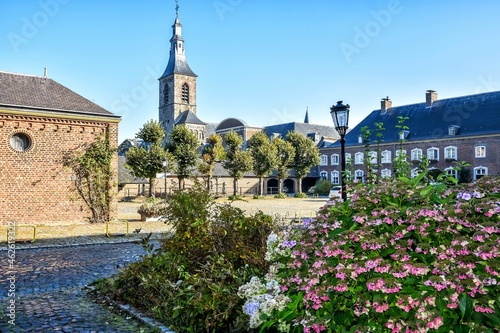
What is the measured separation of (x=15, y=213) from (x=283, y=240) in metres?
16.7

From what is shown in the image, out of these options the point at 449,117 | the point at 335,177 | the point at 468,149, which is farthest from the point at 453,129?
the point at 335,177

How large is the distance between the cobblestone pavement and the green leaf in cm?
410

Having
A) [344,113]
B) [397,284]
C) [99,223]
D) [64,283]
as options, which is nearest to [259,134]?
[99,223]

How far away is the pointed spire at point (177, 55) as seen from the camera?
81.6 m

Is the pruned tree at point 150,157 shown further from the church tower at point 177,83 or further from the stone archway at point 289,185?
the church tower at point 177,83

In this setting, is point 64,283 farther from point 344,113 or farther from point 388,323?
point 344,113

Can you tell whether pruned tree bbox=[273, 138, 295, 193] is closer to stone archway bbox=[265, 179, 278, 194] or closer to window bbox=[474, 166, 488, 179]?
stone archway bbox=[265, 179, 278, 194]

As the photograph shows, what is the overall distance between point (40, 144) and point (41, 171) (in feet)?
3.88

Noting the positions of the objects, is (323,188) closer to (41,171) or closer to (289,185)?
(289,185)

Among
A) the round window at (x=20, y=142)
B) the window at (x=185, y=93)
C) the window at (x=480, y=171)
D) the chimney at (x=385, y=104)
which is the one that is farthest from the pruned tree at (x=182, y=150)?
the window at (x=185, y=93)

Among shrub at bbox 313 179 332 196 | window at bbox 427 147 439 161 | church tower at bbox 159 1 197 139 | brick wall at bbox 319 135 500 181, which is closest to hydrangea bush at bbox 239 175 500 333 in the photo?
brick wall at bbox 319 135 500 181

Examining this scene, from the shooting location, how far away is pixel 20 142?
1812 centimetres

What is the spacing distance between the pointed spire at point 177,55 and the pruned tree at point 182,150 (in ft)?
156

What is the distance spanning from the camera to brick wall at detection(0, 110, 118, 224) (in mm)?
17734
